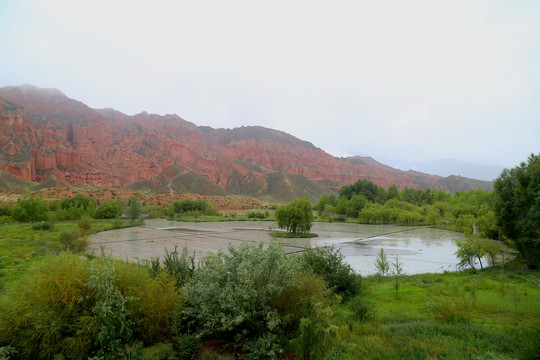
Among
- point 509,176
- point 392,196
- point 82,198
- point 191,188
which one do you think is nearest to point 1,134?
point 191,188

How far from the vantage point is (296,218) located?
37562 mm

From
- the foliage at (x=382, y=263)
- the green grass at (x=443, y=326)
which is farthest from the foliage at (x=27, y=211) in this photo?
the green grass at (x=443, y=326)

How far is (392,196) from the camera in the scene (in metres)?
84.5

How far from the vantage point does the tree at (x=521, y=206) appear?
16.1 metres

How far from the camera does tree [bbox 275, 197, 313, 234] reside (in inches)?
1471

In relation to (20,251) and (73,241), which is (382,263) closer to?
(73,241)

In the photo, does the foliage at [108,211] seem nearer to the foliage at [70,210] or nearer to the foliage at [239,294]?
the foliage at [70,210]

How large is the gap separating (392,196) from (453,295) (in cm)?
8040

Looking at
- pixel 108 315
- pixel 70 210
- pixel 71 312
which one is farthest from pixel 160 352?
pixel 70 210

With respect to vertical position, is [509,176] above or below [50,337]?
above

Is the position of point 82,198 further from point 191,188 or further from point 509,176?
point 509,176

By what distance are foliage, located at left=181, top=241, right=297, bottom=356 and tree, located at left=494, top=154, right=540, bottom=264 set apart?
53.8ft

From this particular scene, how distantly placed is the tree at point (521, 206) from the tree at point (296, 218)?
69.5ft

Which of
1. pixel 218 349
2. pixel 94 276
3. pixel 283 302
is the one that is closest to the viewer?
pixel 94 276
